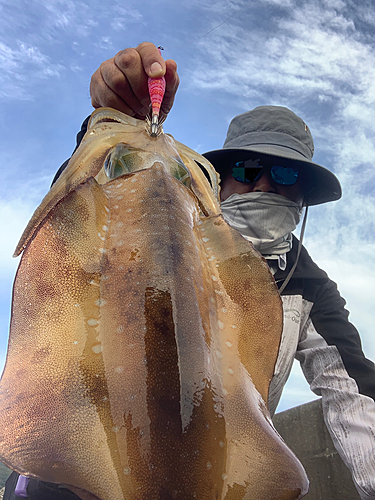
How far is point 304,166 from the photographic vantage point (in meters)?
3.62

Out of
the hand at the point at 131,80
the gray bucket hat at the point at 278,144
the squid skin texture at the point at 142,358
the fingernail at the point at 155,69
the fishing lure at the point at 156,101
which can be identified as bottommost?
the squid skin texture at the point at 142,358

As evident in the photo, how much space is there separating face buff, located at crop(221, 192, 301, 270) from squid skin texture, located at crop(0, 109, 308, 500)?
220cm

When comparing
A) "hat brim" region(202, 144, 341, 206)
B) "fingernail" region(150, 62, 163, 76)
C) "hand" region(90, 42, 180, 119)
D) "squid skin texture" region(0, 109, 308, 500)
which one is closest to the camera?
"squid skin texture" region(0, 109, 308, 500)

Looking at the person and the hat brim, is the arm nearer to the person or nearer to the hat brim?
the person

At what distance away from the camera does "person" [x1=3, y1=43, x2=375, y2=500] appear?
296 cm

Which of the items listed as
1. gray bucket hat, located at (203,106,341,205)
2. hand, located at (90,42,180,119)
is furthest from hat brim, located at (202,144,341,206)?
hand, located at (90,42,180,119)

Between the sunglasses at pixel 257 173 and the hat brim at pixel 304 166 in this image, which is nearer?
the hat brim at pixel 304 166

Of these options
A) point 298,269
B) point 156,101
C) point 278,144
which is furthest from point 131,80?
point 298,269

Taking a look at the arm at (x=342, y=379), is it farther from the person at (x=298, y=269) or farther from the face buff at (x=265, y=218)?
the face buff at (x=265, y=218)

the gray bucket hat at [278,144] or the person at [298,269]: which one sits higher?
the gray bucket hat at [278,144]

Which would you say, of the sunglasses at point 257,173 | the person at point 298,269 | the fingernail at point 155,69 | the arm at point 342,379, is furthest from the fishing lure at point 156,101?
the arm at point 342,379

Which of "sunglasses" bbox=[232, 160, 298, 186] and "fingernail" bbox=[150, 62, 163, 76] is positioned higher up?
"sunglasses" bbox=[232, 160, 298, 186]

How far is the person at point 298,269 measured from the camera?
9.70 ft

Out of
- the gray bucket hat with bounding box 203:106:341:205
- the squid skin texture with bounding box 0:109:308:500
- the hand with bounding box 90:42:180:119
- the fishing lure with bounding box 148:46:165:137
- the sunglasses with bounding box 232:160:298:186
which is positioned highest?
the gray bucket hat with bounding box 203:106:341:205
